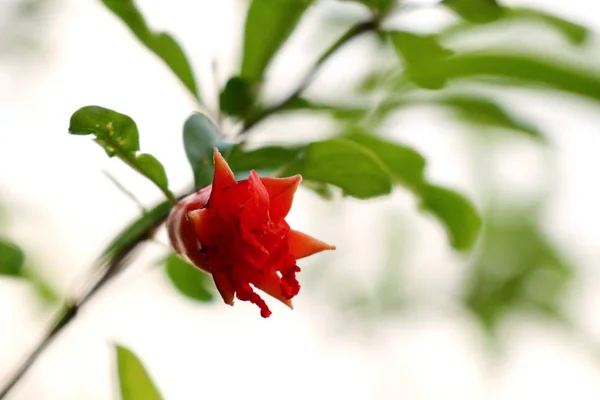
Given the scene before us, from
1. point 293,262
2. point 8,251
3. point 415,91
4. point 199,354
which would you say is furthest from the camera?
point 199,354

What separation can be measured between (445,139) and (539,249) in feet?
1.18

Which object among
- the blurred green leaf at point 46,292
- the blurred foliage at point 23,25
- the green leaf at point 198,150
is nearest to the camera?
the green leaf at point 198,150

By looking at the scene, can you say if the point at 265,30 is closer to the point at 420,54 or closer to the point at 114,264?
the point at 420,54

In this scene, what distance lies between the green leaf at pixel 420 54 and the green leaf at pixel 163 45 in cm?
19

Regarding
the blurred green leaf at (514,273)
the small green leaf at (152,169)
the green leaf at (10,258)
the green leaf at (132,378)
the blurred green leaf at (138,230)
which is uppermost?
the small green leaf at (152,169)

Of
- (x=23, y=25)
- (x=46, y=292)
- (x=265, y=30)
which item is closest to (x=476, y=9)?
(x=265, y=30)

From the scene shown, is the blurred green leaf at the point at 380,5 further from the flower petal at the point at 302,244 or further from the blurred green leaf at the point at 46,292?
the blurred green leaf at the point at 46,292

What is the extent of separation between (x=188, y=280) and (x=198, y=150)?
211mm

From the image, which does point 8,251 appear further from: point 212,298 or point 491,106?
point 491,106

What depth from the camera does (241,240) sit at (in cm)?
41

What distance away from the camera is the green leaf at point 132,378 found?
0.53m

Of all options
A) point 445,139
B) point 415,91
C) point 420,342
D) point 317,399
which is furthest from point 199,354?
point 415,91

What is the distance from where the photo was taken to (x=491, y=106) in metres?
0.80

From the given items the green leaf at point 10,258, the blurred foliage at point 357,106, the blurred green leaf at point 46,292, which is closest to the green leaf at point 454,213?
the blurred foliage at point 357,106
